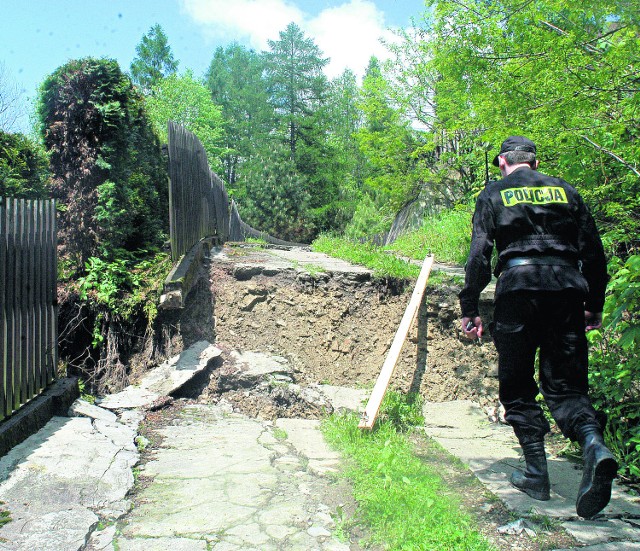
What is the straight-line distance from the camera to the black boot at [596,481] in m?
2.69

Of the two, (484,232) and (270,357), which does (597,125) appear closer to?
(484,232)

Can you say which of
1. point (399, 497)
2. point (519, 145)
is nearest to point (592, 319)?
point (519, 145)

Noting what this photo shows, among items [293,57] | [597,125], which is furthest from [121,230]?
[293,57]

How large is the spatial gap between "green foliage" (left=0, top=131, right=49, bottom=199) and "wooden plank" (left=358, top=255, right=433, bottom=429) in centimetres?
718

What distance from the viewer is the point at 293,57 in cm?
4056

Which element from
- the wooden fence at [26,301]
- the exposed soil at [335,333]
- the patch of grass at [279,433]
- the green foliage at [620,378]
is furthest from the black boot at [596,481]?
the wooden fence at [26,301]

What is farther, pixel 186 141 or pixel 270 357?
pixel 186 141

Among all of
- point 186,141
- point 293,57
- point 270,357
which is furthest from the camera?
point 293,57

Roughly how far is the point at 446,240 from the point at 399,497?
290 inches

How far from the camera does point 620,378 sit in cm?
366

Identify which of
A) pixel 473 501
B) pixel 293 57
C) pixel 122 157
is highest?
pixel 293 57

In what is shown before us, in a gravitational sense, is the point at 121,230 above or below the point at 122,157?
below

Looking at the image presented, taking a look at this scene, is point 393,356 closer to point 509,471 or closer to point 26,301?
point 509,471

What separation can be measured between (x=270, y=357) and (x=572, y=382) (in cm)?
343
